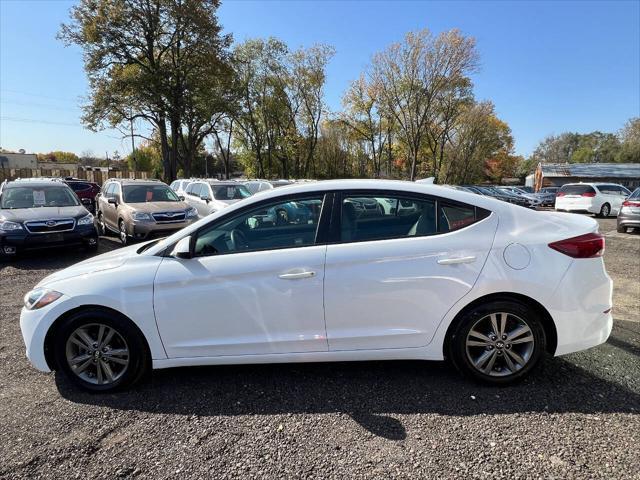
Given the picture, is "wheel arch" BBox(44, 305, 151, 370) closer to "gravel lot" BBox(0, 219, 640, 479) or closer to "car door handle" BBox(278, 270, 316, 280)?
"gravel lot" BBox(0, 219, 640, 479)

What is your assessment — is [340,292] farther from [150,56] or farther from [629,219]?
[150,56]

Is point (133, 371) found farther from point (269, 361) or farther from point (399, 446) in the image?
point (399, 446)

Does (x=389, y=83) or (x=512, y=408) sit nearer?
(x=512, y=408)

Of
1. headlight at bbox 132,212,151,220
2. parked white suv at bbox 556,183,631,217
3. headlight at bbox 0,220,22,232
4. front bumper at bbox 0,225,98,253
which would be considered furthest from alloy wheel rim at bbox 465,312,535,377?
parked white suv at bbox 556,183,631,217

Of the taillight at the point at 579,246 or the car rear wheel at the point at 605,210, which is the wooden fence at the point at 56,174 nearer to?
the car rear wheel at the point at 605,210

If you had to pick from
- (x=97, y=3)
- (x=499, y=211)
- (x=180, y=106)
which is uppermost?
(x=97, y=3)

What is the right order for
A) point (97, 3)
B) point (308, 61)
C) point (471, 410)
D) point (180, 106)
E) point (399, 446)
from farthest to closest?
point (308, 61)
point (180, 106)
point (97, 3)
point (471, 410)
point (399, 446)

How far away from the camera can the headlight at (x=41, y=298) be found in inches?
121

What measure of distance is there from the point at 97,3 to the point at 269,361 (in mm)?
31304

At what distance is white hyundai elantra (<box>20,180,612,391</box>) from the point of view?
9.56ft

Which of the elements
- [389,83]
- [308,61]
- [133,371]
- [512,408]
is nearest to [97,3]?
[308,61]

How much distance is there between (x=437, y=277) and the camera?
9.53ft

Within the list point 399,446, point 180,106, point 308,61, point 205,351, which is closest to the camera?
point 399,446

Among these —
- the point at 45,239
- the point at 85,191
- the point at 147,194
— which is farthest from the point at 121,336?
the point at 85,191
